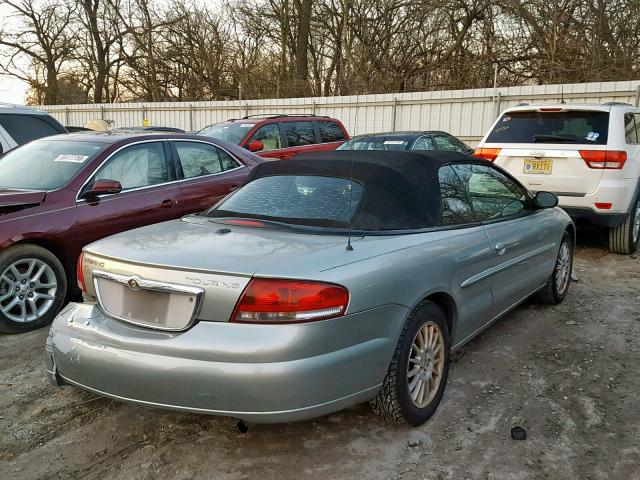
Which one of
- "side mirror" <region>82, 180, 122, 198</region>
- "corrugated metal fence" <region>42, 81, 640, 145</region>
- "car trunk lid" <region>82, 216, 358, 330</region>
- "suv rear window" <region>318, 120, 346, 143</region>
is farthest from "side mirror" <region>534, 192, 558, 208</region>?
"suv rear window" <region>318, 120, 346, 143</region>

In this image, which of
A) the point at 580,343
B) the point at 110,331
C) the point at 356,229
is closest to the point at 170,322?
the point at 110,331

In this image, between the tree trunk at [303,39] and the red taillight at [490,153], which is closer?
the red taillight at [490,153]

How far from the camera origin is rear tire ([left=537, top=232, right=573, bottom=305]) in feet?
16.5

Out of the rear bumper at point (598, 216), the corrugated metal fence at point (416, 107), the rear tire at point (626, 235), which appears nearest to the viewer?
the rear bumper at point (598, 216)

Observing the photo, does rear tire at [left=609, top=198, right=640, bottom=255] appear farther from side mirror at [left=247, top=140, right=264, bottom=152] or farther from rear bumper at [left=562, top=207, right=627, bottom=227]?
side mirror at [left=247, top=140, right=264, bottom=152]

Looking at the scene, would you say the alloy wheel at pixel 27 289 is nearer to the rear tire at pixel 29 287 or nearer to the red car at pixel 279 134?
the rear tire at pixel 29 287

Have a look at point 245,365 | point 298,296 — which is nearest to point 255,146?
point 298,296

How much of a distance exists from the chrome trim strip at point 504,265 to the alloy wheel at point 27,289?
3.37 meters

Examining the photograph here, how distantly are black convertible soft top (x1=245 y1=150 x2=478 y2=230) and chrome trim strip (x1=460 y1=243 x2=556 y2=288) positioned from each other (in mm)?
444

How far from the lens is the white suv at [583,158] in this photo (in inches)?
257

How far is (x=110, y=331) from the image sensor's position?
2715 millimetres

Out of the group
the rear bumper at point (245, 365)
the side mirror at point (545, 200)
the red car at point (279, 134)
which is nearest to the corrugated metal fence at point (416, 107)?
the red car at point (279, 134)

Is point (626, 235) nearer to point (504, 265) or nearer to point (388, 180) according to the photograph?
point (504, 265)

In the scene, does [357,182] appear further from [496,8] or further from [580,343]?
[496,8]
